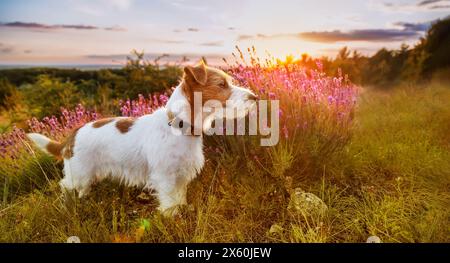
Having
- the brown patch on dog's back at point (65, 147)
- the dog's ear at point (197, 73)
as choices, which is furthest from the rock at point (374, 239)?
the brown patch on dog's back at point (65, 147)

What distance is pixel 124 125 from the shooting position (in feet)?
15.2

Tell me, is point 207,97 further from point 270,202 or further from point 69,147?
point 69,147

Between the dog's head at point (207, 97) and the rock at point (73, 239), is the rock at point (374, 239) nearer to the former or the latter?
the dog's head at point (207, 97)

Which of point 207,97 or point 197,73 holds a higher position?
point 197,73

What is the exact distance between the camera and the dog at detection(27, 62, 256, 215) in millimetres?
4055

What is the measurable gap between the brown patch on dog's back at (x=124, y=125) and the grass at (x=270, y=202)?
0.72 metres

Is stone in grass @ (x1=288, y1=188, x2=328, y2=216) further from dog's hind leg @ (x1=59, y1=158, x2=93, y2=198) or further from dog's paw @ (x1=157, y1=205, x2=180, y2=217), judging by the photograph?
dog's hind leg @ (x1=59, y1=158, x2=93, y2=198)

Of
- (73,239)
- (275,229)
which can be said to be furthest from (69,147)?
(275,229)

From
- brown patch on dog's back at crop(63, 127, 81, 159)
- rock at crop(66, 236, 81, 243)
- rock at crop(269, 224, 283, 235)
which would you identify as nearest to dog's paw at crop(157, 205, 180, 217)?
rock at crop(66, 236, 81, 243)

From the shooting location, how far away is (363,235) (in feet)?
12.9

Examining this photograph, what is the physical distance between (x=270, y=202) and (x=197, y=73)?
150 cm
